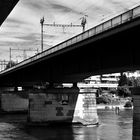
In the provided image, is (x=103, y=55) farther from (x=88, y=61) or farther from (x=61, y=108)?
(x=61, y=108)

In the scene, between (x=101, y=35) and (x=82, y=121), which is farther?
(x=82, y=121)

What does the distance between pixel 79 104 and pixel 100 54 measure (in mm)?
27828

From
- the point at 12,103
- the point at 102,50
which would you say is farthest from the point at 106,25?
the point at 12,103

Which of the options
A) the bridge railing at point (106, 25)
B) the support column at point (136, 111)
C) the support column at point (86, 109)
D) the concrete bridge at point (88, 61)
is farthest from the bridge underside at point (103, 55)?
the support column at point (86, 109)

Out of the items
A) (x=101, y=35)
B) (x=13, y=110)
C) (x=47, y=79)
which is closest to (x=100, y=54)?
(x=101, y=35)

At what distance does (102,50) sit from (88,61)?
5.24 metres

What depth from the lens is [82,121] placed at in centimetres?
6288

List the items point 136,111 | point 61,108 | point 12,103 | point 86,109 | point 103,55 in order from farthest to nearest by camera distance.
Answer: point 12,103 → point 86,109 → point 61,108 → point 103,55 → point 136,111

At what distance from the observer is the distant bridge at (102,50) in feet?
93.2

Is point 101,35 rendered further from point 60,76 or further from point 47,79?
point 47,79

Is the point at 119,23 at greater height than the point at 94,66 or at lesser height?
greater

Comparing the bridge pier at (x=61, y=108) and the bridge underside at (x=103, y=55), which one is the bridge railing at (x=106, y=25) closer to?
the bridge underside at (x=103, y=55)

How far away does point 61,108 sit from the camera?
63.9 meters

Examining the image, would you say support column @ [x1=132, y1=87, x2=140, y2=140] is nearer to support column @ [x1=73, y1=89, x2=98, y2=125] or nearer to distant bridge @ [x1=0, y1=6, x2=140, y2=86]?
distant bridge @ [x1=0, y1=6, x2=140, y2=86]
